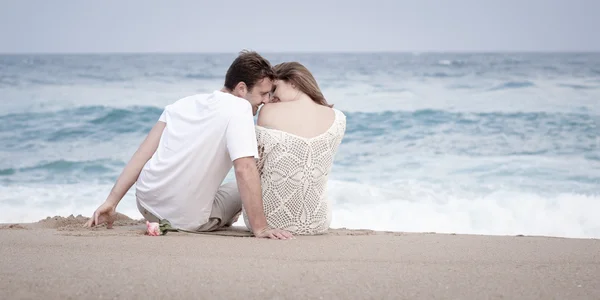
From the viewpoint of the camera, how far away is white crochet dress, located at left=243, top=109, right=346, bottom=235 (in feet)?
12.7

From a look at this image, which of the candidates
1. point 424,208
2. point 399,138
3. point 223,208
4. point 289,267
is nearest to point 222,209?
point 223,208

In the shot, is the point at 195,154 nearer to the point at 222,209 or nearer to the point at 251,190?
the point at 251,190

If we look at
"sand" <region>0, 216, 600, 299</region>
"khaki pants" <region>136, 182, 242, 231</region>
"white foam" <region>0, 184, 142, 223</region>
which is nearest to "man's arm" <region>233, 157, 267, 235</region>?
"sand" <region>0, 216, 600, 299</region>

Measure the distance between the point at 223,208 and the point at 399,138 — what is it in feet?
23.2

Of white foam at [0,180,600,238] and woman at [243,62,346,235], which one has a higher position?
woman at [243,62,346,235]

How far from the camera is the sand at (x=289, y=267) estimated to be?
250 cm

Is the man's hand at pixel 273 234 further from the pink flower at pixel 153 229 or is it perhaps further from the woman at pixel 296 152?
the pink flower at pixel 153 229

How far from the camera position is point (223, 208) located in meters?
4.07

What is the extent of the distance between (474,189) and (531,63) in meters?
13.0

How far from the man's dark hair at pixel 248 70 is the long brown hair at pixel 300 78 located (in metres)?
0.14

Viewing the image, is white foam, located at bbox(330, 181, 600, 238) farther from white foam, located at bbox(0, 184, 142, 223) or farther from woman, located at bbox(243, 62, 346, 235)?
white foam, located at bbox(0, 184, 142, 223)


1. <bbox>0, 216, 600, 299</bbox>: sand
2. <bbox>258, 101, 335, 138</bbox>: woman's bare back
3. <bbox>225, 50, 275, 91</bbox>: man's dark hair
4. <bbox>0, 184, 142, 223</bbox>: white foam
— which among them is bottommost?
<bbox>0, 184, 142, 223</bbox>: white foam

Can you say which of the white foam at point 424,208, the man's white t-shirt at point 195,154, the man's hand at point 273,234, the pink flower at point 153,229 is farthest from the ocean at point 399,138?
the pink flower at point 153,229

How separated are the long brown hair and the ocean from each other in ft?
6.69
